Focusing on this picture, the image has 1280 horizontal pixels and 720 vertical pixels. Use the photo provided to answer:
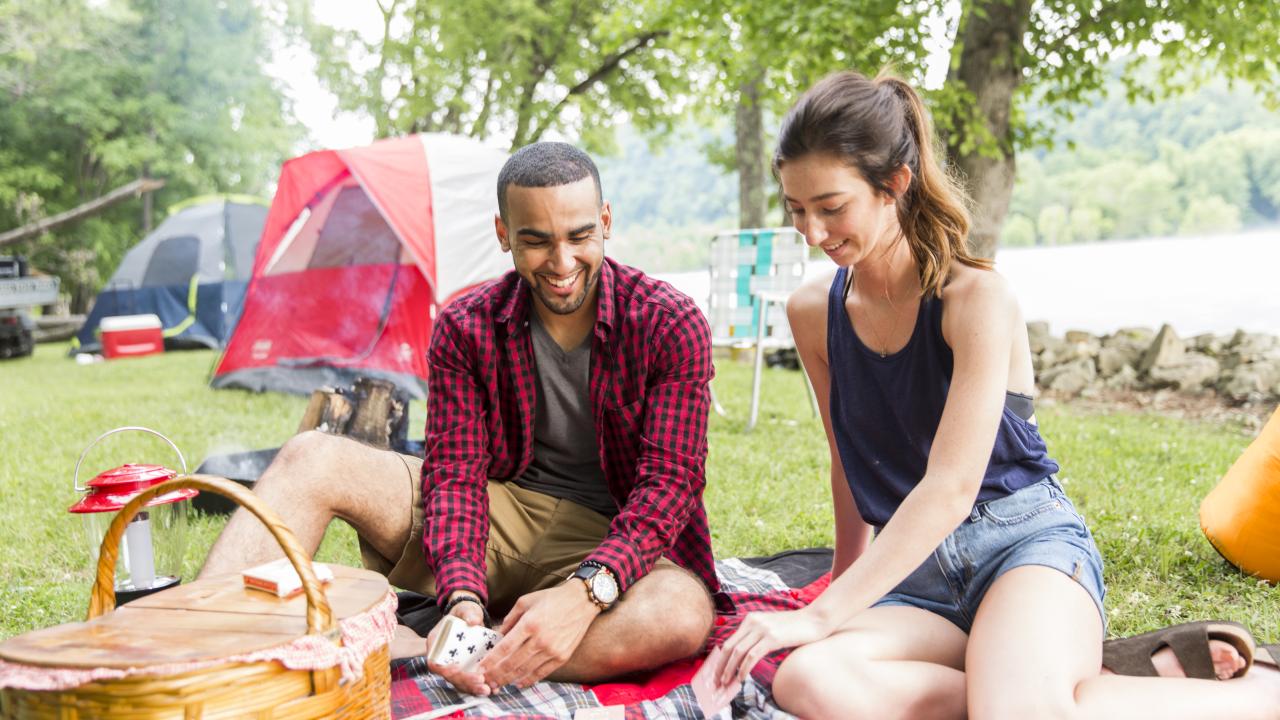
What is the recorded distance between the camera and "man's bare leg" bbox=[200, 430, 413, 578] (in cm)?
185

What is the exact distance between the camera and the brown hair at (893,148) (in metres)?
1.67

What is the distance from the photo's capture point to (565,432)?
2154 millimetres

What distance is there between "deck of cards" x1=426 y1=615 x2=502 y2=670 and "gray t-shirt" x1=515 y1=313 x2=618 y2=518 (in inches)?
18.1

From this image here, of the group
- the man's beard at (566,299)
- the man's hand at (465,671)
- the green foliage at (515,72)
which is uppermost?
the green foliage at (515,72)

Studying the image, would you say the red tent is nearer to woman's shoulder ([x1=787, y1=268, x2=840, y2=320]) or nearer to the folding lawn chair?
the folding lawn chair

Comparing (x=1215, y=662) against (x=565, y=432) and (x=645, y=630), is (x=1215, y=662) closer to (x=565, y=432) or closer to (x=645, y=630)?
(x=645, y=630)

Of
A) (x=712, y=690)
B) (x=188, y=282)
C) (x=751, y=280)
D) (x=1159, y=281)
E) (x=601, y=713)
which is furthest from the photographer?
(x=1159, y=281)

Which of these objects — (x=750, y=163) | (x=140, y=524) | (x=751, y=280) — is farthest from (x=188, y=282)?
(x=140, y=524)

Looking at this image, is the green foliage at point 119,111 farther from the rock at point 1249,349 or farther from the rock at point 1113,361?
the rock at point 1249,349

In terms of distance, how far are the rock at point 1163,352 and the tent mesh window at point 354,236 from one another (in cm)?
516

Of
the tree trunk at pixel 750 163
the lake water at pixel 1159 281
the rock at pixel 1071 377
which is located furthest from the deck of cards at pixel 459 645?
the lake water at pixel 1159 281

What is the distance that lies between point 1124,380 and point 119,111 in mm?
15885

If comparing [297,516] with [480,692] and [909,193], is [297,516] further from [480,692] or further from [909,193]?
[909,193]

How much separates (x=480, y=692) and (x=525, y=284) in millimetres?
837
